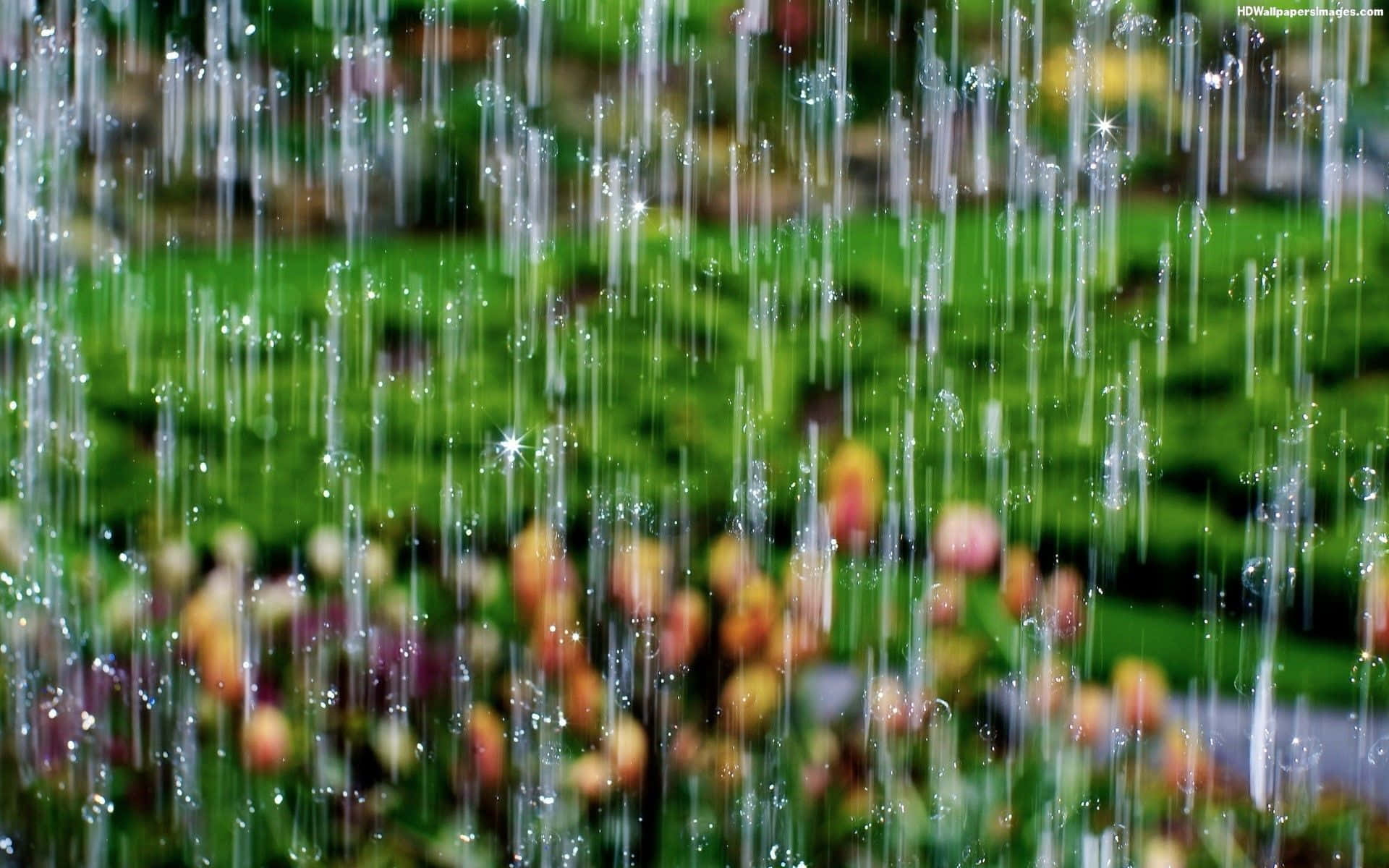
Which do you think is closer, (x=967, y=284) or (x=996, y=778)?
(x=996, y=778)

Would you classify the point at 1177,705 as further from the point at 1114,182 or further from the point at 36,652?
the point at 36,652

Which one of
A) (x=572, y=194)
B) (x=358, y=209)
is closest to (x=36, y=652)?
(x=358, y=209)

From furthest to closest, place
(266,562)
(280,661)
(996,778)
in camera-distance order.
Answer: (266,562), (280,661), (996,778)

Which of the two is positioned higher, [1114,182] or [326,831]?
[1114,182]

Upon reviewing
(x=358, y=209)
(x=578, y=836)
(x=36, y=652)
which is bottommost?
(x=578, y=836)

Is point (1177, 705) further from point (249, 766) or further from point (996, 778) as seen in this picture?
point (249, 766)

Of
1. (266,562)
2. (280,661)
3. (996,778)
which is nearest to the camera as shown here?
(996,778)
